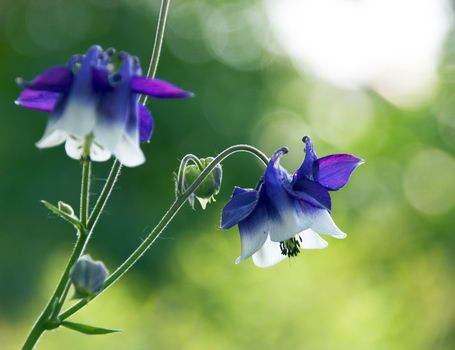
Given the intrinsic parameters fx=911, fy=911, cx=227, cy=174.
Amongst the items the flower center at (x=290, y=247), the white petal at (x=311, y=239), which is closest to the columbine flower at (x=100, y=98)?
the flower center at (x=290, y=247)

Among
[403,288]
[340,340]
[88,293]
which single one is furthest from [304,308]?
[88,293]

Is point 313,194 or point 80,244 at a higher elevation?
point 313,194

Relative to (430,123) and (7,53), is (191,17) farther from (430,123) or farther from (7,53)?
(430,123)

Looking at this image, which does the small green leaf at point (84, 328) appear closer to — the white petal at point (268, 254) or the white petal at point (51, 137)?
the white petal at point (51, 137)

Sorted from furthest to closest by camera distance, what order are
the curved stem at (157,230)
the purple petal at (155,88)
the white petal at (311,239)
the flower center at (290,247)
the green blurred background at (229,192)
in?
the green blurred background at (229,192) < the white petal at (311,239) < the flower center at (290,247) < the curved stem at (157,230) < the purple petal at (155,88)

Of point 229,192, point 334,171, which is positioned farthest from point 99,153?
point 229,192

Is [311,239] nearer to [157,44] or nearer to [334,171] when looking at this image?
[334,171]

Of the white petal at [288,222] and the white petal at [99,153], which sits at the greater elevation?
the white petal at [99,153]

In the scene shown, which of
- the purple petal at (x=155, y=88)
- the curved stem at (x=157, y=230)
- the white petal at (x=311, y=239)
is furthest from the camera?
the white petal at (x=311, y=239)

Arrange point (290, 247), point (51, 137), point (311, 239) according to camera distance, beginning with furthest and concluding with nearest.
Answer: point (311, 239) → point (290, 247) → point (51, 137)
